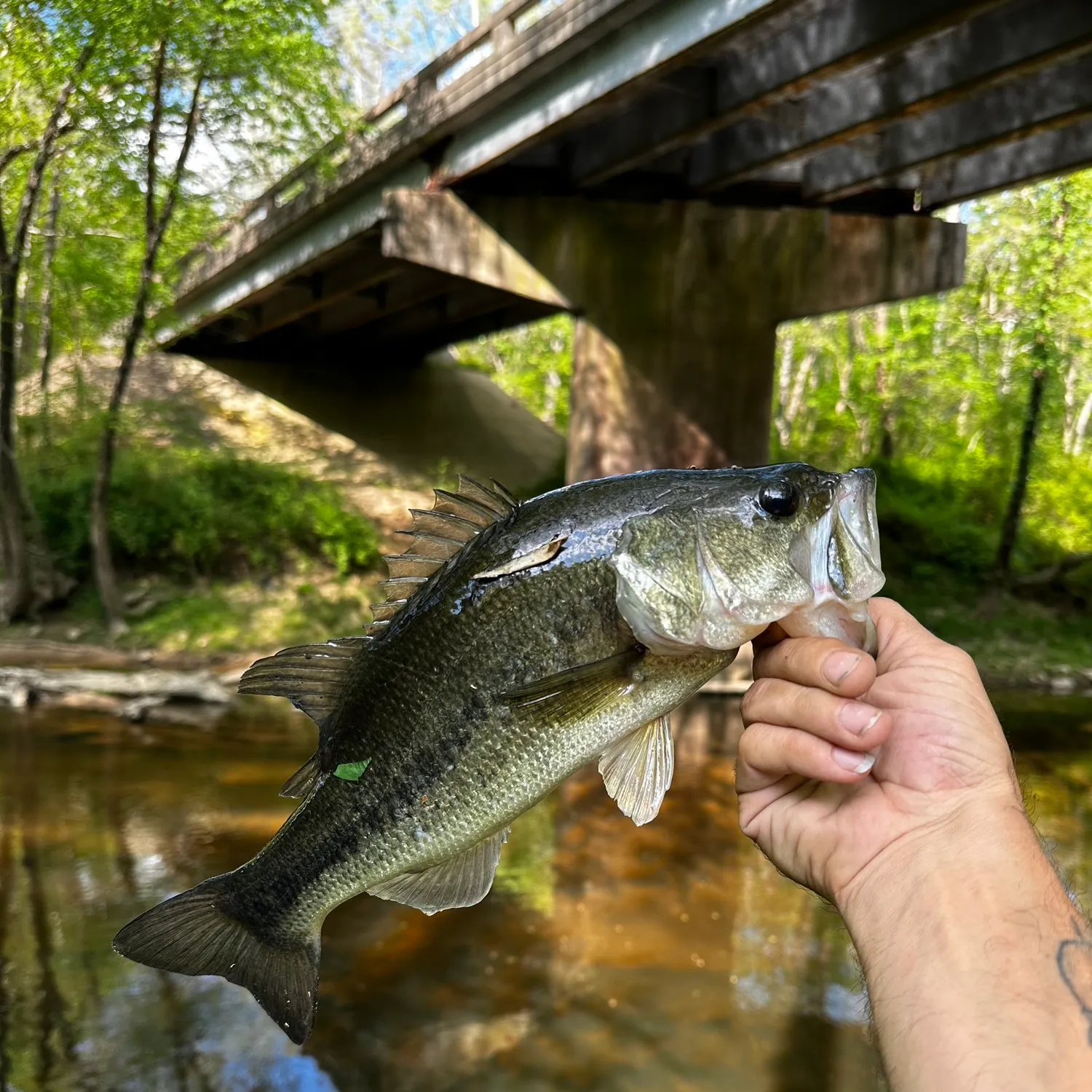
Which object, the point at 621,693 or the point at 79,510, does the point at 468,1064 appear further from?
the point at 79,510

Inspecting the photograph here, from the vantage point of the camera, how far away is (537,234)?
11086 millimetres

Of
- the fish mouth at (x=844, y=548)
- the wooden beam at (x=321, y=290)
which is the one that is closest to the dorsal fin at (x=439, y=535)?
the fish mouth at (x=844, y=548)

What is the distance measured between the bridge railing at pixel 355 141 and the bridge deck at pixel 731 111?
0.15 feet

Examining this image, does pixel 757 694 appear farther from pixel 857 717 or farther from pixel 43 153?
pixel 43 153

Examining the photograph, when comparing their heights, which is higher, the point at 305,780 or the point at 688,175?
the point at 688,175

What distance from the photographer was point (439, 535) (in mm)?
2102

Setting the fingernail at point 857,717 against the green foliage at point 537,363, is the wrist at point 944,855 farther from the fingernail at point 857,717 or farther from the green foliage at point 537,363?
the green foliage at point 537,363

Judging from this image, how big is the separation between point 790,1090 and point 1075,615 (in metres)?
13.2

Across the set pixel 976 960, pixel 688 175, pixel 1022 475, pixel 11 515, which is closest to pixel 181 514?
pixel 11 515

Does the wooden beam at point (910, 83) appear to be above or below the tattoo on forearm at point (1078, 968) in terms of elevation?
above

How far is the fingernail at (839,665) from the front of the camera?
1885mm

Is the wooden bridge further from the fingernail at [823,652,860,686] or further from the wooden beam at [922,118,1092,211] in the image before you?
the fingernail at [823,652,860,686]

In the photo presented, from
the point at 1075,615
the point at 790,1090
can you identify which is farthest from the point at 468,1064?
the point at 1075,615

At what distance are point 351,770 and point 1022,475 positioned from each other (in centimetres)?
1515
